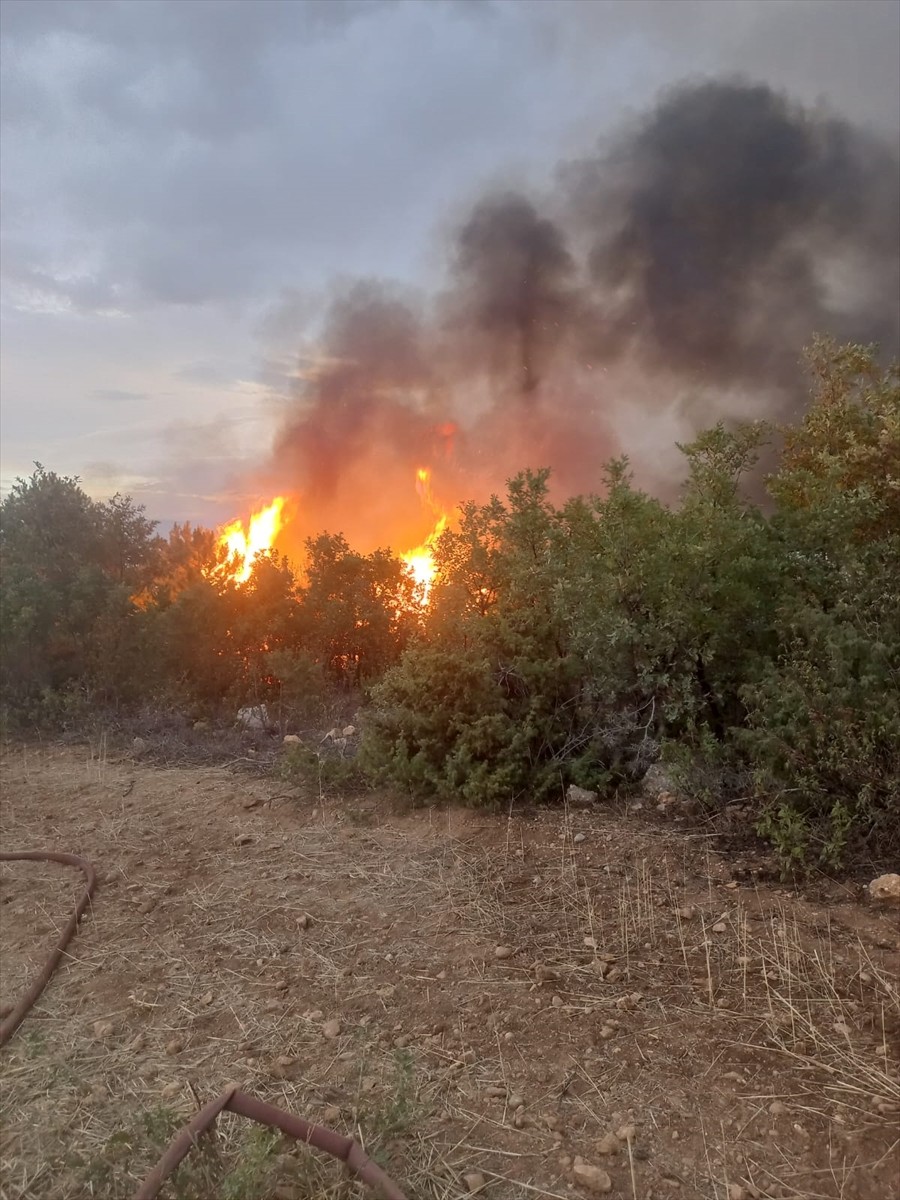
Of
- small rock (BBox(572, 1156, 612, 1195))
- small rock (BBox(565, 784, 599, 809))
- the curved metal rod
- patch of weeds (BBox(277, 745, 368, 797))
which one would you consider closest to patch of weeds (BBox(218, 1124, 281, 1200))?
small rock (BBox(572, 1156, 612, 1195))

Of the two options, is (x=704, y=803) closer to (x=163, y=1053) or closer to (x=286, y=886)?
(x=286, y=886)

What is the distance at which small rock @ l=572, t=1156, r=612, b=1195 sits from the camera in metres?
2.57

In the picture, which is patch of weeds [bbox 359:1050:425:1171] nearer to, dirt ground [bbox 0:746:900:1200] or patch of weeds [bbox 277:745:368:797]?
dirt ground [bbox 0:746:900:1200]

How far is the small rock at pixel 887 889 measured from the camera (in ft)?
13.6

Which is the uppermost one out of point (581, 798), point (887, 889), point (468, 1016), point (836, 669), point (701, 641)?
point (701, 641)

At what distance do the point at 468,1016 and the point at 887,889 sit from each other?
2.14 meters

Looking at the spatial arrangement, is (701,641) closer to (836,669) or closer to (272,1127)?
(836,669)

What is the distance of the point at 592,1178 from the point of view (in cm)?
259

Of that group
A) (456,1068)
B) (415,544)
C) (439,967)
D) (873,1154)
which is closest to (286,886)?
(439,967)

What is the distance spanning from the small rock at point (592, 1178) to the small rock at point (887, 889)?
7.38ft

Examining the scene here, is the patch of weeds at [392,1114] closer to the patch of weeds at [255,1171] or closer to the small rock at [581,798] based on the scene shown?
the patch of weeds at [255,1171]

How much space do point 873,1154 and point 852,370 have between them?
6.42m

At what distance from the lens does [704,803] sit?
5.28 meters

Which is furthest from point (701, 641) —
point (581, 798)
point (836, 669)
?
point (581, 798)
